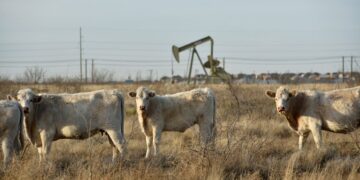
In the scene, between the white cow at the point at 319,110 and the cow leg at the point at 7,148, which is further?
the white cow at the point at 319,110

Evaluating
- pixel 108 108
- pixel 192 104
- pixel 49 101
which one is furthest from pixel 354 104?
pixel 49 101

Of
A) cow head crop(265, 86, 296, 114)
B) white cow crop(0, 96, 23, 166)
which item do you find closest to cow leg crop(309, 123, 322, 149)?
cow head crop(265, 86, 296, 114)

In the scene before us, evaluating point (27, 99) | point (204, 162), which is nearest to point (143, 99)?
point (27, 99)

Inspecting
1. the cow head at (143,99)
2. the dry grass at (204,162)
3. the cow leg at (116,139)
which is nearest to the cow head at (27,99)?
the dry grass at (204,162)

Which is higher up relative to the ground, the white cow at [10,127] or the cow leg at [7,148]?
the white cow at [10,127]

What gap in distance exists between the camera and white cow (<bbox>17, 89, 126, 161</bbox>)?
11328 mm

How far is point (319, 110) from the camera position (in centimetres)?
1277

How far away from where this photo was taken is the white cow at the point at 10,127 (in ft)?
33.0

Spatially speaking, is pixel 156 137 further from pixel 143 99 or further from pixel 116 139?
pixel 116 139

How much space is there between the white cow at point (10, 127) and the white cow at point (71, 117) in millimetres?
722

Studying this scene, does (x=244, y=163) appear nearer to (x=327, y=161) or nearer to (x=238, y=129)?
(x=327, y=161)

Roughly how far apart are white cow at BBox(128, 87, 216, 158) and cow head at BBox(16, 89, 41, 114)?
2.49 m

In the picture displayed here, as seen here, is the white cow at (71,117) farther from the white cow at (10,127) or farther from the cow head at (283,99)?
the cow head at (283,99)

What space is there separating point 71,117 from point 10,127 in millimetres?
1575
